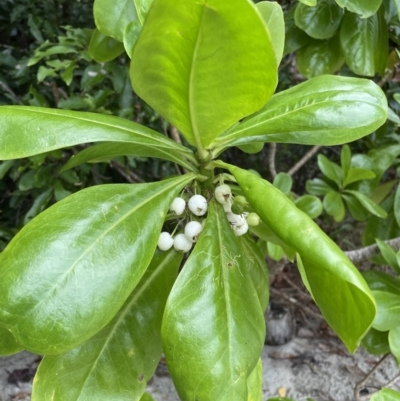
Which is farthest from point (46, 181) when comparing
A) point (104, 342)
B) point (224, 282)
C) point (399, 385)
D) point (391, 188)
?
point (399, 385)

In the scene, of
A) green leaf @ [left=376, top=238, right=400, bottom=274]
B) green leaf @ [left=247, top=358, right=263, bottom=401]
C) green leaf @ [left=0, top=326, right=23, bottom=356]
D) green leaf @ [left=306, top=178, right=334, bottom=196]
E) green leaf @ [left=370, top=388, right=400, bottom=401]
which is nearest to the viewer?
green leaf @ [left=0, top=326, right=23, bottom=356]

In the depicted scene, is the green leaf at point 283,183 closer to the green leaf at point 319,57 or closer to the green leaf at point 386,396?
the green leaf at point 319,57

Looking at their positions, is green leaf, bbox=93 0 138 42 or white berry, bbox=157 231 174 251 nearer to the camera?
white berry, bbox=157 231 174 251

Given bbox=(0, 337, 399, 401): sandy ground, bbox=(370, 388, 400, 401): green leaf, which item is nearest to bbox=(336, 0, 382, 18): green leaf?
bbox=(370, 388, 400, 401): green leaf

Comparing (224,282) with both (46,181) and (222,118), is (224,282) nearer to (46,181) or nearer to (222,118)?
(222,118)

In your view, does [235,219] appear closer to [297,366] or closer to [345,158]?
[345,158]

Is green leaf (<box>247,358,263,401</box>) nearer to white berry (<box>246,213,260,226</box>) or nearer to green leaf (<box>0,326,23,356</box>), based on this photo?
white berry (<box>246,213,260,226</box>)
